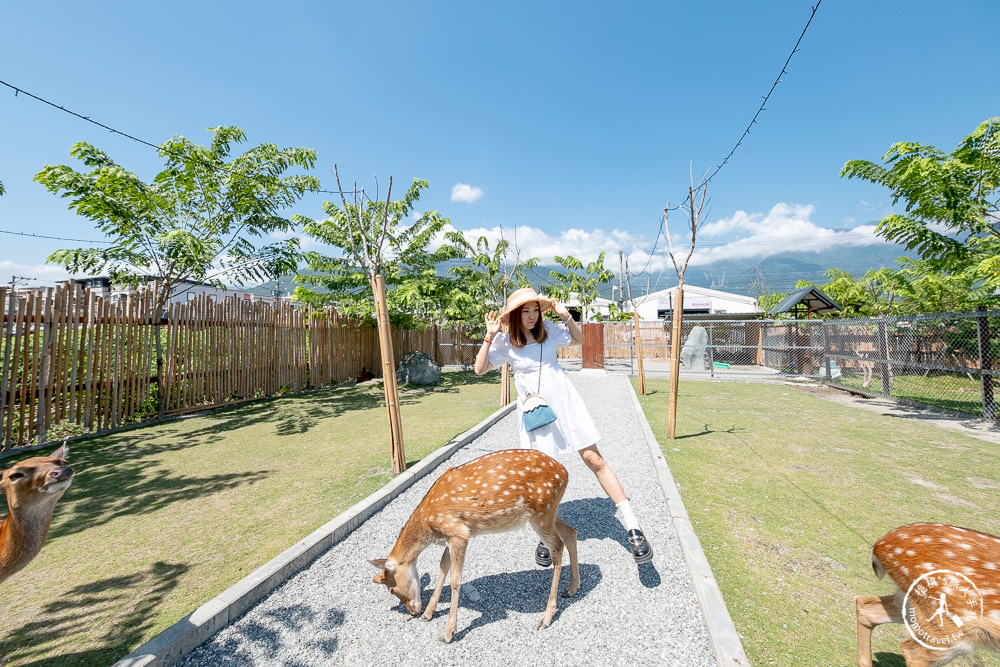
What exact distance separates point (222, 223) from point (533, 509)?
10750 millimetres

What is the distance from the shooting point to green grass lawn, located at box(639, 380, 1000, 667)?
7.18ft

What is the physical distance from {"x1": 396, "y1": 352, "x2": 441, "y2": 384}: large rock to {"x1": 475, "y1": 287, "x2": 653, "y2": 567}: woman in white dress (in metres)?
10.4

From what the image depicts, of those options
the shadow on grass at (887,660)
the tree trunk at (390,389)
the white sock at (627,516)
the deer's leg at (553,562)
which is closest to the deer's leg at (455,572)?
the deer's leg at (553,562)

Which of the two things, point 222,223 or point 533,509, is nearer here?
point 533,509

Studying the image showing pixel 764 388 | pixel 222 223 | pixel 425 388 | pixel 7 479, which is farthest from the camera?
pixel 425 388

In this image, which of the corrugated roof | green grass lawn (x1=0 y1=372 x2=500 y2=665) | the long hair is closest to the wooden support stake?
green grass lawn (x1=0 y1=372 x2=500 y2=665)

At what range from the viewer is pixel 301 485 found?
4.40 m

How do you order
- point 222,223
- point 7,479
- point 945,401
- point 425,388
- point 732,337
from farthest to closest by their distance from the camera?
point 732,337, point 425,388, point 222,223, point 945,401, point 7,479

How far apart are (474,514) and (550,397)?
109 cm

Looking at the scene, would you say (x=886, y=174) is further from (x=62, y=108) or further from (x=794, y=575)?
(x=62, y=108)

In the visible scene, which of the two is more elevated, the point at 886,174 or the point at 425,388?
the point at 886,174

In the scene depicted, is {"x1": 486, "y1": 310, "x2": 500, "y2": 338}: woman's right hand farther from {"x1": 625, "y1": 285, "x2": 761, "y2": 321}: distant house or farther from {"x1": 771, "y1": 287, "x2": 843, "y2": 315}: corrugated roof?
{"x1": 625, "y1": 285, "x2": 761, "y2": 321}: distant house

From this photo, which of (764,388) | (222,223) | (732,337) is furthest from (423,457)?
(732,337)

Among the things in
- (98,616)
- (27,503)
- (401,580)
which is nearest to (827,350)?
(401,580)
